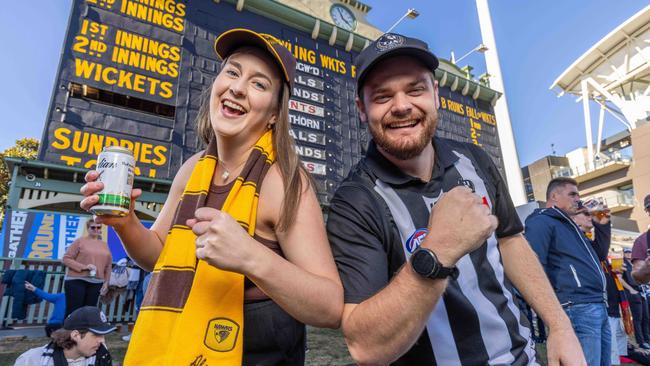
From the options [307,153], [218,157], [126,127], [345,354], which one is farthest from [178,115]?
[218,157]

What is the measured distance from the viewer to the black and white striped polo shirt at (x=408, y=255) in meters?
1.24

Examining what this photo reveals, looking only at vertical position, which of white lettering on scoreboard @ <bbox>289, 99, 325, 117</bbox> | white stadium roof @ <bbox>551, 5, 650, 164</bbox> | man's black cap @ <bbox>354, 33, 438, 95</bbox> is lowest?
man's black cap @ <bbox>354, 33, 438, 95</bbox>

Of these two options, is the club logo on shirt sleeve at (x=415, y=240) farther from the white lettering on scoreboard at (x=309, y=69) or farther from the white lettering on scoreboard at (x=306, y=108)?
the white lettering on scoreboard at (x=309, y=69)

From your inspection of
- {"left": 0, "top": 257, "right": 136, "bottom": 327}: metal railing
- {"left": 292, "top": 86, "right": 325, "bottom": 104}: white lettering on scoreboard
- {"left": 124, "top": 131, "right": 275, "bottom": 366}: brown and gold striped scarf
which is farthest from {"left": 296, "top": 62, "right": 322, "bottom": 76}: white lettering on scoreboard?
{"left": 124, "top": 131, "right": 275, "bottom": 366}: brown and gold striped scarf

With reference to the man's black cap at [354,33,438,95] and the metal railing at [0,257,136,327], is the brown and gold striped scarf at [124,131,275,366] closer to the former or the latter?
the man's black cap at [354,33,438,95]

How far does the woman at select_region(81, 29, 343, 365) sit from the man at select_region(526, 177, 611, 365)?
138 inches

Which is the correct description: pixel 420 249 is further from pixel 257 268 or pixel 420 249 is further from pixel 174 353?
pixel 174 353

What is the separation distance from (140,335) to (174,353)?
5.9 inches

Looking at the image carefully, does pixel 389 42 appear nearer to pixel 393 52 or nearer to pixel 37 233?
pixel 393 52

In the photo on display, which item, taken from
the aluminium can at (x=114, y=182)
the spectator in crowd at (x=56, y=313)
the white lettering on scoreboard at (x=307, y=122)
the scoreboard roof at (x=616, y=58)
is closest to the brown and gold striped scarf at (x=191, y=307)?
the aluminium can at (x=114, y=182)

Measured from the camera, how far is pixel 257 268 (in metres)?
0.97

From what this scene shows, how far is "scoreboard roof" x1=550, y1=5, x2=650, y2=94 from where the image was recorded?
29.4 meters

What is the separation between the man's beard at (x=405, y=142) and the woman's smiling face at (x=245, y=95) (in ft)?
1.59

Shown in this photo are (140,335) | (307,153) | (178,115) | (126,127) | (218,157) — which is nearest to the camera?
(140,335)
